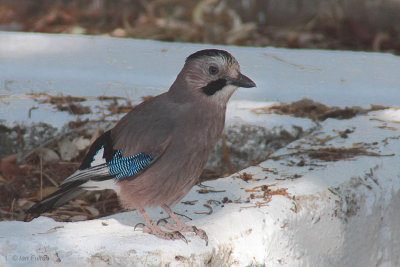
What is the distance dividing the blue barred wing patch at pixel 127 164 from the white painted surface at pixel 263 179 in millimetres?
197

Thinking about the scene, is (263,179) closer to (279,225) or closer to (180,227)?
(279,225)

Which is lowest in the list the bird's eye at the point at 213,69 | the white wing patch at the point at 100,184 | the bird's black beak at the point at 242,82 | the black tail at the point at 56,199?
the black tail at the point at 56,199

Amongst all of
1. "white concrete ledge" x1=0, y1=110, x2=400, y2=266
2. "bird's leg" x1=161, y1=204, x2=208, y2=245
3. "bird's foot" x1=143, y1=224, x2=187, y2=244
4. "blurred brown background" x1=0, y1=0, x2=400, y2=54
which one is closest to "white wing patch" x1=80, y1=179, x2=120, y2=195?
"white concrete ledge" x1=0, y1=110, x2=400, y2=266

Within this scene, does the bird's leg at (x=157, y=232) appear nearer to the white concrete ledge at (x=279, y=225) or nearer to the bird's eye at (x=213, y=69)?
the white concrete ledge at (x=279, y=225)

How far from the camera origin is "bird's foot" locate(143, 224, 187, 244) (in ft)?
9.48

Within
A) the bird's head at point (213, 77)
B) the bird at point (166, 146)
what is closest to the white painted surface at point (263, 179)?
the bird at point (166, 146)

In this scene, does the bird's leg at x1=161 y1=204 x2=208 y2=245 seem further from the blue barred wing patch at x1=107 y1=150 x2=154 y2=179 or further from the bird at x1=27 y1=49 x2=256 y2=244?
the blue barred wing patch at x1=107 y1=150 x2=154 y2=179

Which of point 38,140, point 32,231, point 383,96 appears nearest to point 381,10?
point 383,96

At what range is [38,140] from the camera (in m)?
4.25

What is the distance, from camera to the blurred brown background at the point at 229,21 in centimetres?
715

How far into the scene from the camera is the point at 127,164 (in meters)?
3.23

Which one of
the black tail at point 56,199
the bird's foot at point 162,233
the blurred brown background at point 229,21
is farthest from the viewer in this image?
the blurred brown background at point 229,21

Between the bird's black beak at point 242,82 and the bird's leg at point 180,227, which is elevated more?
the bird's black beak at point 242,82

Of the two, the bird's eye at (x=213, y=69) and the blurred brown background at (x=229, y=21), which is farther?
the blurred brown background at (x=229, y=21)
